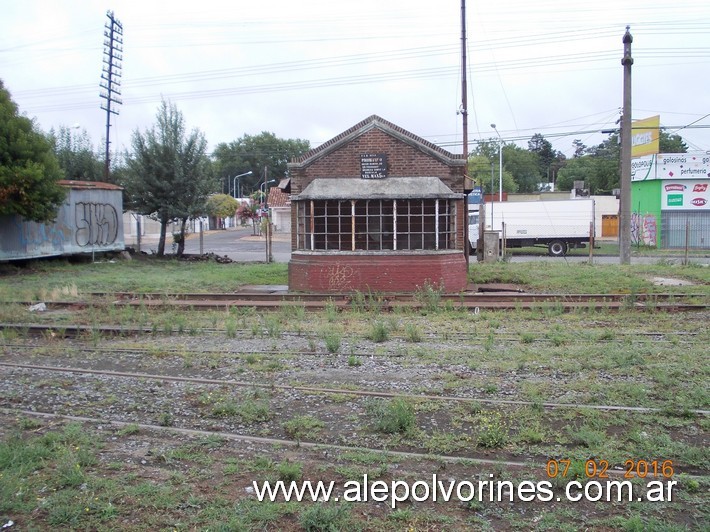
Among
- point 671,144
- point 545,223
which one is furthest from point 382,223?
point 671,144

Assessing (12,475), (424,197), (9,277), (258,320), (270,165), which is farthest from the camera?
(270,165)

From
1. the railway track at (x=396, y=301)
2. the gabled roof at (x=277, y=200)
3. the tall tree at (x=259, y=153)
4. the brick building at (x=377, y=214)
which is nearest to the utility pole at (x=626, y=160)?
the brick building at (x=377, y=214)

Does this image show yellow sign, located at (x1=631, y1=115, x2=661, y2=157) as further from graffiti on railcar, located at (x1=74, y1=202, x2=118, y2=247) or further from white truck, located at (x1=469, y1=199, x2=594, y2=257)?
graffiti on railcar, located at (x1=74, y1=202, x2=118, y2=247)

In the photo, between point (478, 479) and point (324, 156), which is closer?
point (478, 479)

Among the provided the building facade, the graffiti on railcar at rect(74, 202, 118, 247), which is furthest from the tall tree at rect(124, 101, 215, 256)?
the building facade

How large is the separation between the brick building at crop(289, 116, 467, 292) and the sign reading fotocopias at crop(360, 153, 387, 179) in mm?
28

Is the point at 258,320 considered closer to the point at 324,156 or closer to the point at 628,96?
the point at 324,156

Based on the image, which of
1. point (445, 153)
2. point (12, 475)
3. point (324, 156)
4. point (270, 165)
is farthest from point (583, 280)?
point (270, 165)

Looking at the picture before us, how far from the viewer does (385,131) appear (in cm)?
1791

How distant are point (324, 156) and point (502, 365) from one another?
10.9 metres

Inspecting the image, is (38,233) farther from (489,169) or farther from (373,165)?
(489,169)

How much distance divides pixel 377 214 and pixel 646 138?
33.3m

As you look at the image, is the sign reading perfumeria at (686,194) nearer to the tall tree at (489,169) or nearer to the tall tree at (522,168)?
the tall tree at (489,169)

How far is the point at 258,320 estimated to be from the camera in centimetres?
1280
